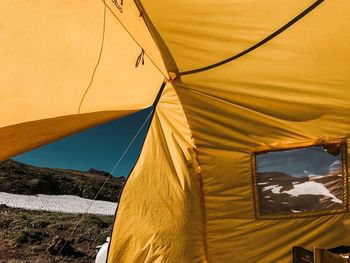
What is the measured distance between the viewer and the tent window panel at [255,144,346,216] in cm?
568

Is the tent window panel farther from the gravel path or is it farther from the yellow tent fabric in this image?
the gravel path

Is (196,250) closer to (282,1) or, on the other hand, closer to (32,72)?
(282,1)

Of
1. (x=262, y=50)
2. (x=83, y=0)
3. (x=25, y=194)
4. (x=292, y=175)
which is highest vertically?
(x=25, y=194)

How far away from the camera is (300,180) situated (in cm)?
582

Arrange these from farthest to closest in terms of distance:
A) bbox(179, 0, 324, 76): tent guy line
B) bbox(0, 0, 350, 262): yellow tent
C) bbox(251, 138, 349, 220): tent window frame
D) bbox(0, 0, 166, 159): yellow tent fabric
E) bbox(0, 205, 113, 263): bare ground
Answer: bbox(0, 205, 113, 263): bare ground → bbox(0, 0, 166, 159): yellow tent fabric → bbox(251, 138, 349, 220): tent window frame → bbox(0, 0, 350, 262): yellow tent → bbox(179, 0, 324, 76): tent guy line

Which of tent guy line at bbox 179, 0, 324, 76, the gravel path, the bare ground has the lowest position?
the bare ground

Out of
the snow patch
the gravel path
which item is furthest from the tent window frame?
the gravel path

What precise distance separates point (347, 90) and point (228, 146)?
1717 millimetres

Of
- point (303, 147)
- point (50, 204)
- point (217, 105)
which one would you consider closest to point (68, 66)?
point (217, 105)

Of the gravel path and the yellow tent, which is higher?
the gravel path

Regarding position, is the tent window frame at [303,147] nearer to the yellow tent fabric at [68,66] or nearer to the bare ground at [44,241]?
the yellow tent fabric at [68,66]

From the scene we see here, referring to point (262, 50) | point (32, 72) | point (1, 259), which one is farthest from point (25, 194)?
point (262, 50)

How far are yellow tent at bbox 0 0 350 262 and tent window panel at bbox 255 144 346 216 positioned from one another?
34 mm

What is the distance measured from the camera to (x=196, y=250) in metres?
5.88
